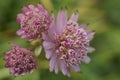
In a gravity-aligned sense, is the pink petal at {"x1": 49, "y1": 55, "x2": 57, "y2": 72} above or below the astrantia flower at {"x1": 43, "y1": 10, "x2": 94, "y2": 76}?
below

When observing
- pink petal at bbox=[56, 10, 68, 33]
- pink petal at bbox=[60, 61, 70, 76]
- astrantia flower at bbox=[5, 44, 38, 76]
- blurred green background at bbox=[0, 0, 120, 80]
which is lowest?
pink petal at bbox=[60, 61, 70, 76]

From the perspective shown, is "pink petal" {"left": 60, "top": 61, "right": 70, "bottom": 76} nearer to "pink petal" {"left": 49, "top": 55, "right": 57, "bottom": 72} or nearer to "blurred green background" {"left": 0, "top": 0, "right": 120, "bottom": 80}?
"pink petal" {"left": 49, "top": 55, "right": 57, "bottom": 72}

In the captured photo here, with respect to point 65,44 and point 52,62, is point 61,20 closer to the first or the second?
point 65,44

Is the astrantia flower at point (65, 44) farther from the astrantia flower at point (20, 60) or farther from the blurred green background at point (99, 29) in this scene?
the blurred green background at point (99, 29)

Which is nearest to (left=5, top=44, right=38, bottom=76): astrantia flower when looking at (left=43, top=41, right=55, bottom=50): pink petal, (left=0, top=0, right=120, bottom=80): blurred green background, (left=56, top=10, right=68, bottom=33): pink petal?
(left=43, top=41, right=55, bottom=50): pink petal

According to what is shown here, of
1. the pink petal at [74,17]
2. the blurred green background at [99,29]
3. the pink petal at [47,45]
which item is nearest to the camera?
the pink petal at [47,45]

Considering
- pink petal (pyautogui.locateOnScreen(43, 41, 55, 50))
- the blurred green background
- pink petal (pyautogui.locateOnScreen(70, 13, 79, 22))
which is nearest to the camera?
pink petal (pyautogui.locateOnScreen(43, 41, 55, 50))

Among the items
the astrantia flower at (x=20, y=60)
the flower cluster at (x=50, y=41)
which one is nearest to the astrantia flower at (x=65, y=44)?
the flower cluster at (x=50, y=41)
